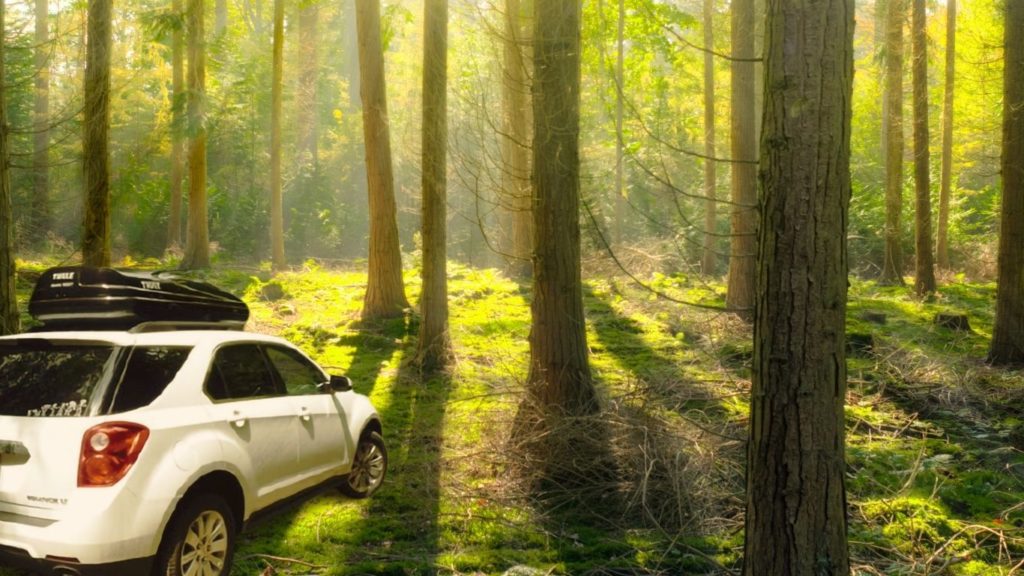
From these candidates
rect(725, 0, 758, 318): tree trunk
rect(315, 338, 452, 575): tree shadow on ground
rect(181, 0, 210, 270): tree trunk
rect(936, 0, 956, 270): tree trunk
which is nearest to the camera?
rect(315, 338, 452, 575): tree shadow on ground

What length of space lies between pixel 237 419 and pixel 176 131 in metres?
16.0

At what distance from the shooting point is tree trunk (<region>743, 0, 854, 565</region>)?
3963 millimetres

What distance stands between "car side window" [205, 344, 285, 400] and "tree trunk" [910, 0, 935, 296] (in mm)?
17795

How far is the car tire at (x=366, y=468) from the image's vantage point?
7.07 meters

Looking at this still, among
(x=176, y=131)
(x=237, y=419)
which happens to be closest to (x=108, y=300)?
(x=237, y=419)

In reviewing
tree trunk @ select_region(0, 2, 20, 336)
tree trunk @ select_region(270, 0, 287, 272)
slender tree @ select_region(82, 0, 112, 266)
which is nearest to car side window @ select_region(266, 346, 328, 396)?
tree trunk @ select_region(0, 2, 20, 336)

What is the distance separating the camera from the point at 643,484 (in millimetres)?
6414

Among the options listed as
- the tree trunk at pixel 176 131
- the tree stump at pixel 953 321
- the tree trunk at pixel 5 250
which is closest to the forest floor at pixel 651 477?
the tree stump at pixel 953 321

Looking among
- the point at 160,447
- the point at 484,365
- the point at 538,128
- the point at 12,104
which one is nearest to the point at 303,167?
the point at 12,104

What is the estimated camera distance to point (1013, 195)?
38.9 feet

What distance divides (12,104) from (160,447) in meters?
31.0

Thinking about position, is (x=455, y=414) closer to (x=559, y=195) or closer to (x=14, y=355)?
(x=559, y=195)

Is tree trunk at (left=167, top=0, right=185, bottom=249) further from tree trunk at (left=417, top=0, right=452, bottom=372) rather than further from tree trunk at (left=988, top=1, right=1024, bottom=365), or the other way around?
tree trunk at (left=988, top=1, right=1024, bottom=365)

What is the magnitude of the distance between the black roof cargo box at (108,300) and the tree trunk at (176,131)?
46.8 feet
